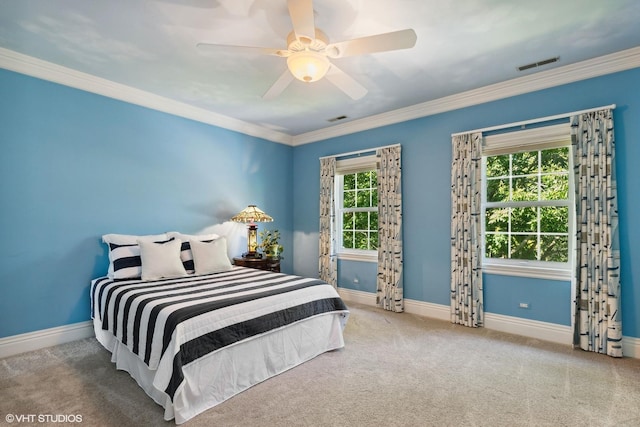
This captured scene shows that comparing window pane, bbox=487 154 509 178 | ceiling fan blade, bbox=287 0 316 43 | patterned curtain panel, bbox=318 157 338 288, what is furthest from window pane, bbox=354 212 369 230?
ceiling fan blade, bbox=287 0 316 43

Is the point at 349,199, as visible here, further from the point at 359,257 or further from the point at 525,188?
the point at 525,188

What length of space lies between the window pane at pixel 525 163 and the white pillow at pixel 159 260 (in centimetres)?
381

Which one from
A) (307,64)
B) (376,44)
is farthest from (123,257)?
(376,44)

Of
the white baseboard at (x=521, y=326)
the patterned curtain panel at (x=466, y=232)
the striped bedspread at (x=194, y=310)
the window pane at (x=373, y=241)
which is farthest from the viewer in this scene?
the window pane at (x=373, y=241)

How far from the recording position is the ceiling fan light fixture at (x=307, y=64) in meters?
2.22

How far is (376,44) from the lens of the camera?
2064 millimetres

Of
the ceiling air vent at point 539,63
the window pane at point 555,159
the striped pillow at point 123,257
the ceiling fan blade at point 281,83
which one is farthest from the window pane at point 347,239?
the ceiling air vent at point 539,63

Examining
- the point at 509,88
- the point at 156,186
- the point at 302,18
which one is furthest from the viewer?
the point at 156,186

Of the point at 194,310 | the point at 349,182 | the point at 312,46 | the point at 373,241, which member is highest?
the point at 312,46

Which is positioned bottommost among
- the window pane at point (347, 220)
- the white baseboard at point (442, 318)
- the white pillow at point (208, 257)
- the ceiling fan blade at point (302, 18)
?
the white baseboard at point (442, 318)

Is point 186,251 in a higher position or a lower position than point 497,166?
lower

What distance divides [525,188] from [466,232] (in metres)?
0.79

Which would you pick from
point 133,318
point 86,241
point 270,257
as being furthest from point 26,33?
point 270,257

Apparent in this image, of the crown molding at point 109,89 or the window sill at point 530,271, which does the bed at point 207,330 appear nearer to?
the window sill at point 530,271
